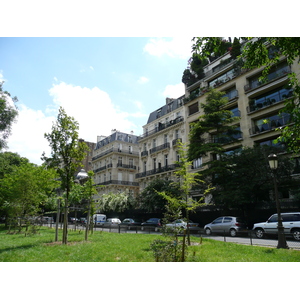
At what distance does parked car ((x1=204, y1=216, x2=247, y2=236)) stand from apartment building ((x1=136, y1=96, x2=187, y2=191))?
16357 millimetres

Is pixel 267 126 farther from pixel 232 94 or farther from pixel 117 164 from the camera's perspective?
pixel 117 164

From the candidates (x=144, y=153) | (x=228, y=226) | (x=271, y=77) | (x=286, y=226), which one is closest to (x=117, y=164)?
(x=144, y=153)

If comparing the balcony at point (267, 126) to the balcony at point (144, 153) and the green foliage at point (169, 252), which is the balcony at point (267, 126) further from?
the green foliage at point (169, 252)

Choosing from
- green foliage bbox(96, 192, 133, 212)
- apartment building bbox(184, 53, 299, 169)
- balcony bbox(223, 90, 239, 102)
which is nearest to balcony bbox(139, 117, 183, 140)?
apartment building bbox(184, 53, 299, 169)

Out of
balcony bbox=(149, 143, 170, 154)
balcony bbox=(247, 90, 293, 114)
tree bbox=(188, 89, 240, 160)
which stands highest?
balcony bbox=(247, 90, 293, 114)

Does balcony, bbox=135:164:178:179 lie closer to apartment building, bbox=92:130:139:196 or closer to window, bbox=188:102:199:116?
apartment building, bbox=92:130:139:196

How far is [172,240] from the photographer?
25.8ft

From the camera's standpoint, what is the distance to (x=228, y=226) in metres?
20.1

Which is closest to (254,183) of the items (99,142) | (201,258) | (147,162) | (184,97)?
(201,258)

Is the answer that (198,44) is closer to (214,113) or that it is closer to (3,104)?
(214,113)

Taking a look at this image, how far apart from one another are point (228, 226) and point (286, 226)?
473 centimetres

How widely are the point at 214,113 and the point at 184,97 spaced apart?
50.5 ft

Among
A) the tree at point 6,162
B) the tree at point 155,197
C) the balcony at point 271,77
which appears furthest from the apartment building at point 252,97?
the tree at point 6,162

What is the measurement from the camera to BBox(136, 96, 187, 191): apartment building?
128 ft
